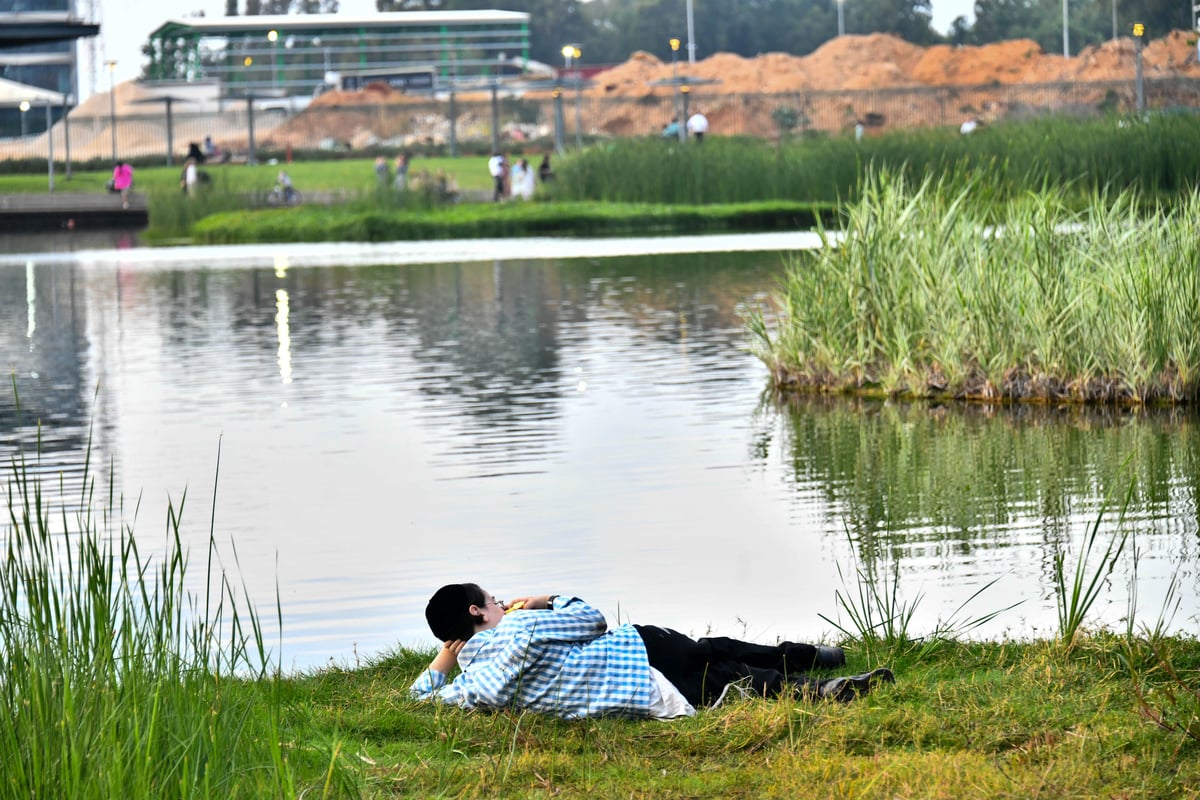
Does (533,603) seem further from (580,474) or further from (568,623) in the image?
(580,474)

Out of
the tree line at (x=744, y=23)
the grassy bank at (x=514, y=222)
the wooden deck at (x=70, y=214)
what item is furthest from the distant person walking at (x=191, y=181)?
the tree line at (x=744, y=23)

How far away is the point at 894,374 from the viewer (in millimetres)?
12648

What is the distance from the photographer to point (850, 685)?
5320 mm

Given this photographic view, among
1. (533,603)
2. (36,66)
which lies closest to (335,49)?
(36,66)

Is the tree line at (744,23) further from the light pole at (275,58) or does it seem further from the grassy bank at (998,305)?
the grassy bank at (998,305)

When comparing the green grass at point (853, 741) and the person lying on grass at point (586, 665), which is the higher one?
the person lying on grass at point (586, 665)

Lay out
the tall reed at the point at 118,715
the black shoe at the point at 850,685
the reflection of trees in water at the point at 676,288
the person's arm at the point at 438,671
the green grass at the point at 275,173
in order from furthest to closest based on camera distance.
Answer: the green grass at the point at 275,173
the reflection of trees in water at the point at 676,288
the person's arm at the point at 438,671
the black shoe at the point at 850,685
the tall reed at the point at 118,715

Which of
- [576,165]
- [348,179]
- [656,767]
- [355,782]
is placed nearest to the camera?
[355,782]

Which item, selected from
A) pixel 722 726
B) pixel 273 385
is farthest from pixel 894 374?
pixel 722 726

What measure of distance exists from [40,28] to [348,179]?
42638mm

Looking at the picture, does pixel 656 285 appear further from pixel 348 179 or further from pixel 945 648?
pixel 348 179

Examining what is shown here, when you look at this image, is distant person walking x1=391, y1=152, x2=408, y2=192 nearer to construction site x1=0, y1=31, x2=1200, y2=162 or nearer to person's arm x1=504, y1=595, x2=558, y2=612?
construction site x1=0, y1=31, x2=1200, y2=162

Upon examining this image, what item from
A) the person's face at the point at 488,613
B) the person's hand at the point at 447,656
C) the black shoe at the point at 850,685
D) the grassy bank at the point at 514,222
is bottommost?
the black shoe at the point at 850,685

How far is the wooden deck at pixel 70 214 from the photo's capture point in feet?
146
